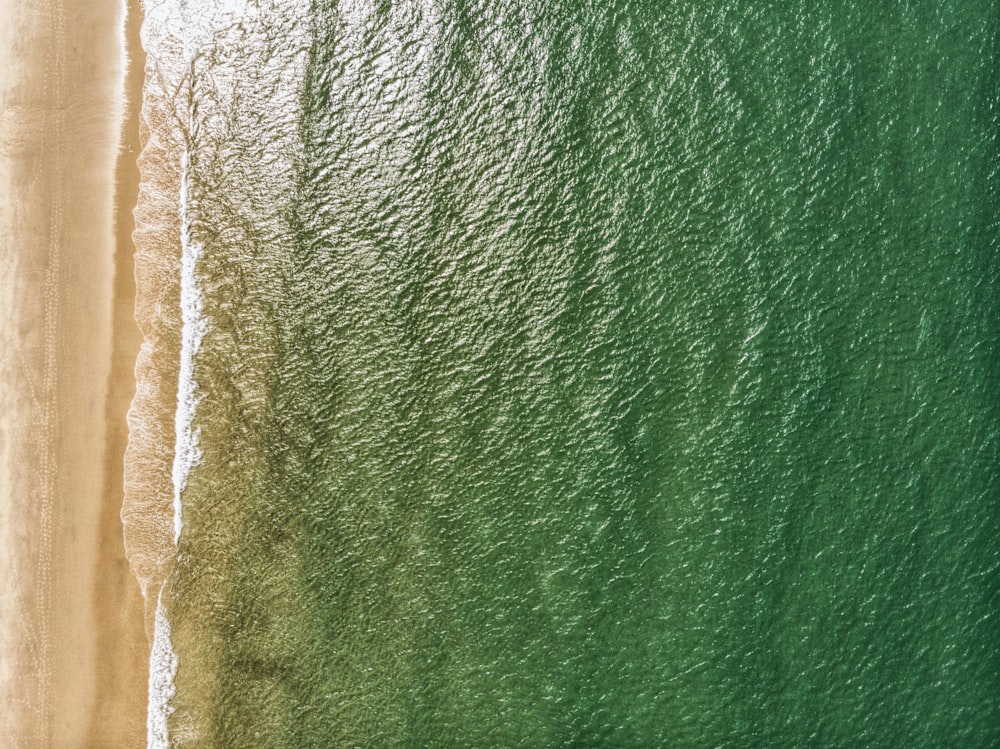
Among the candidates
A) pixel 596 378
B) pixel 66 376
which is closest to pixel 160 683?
pixel 66 376

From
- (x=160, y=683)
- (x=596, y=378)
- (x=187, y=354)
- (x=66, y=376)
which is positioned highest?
(x=187, y=354)

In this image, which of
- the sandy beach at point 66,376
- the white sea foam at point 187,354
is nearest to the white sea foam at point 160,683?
the sandy beach at point 66,376

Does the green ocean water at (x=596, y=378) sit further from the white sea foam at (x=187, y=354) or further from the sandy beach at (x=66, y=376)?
the sandy beach at (x=66, y=376)

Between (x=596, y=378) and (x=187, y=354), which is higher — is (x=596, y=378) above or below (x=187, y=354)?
below

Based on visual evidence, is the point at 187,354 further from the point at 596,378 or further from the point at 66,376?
the point at 596,378

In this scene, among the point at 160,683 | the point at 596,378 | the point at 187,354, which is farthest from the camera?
the point at 596,378

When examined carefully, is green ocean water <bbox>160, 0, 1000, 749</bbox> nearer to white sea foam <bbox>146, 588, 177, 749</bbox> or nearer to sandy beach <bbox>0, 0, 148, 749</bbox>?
white sea foam <bbox>146, 588, 177, 749</bbox>
